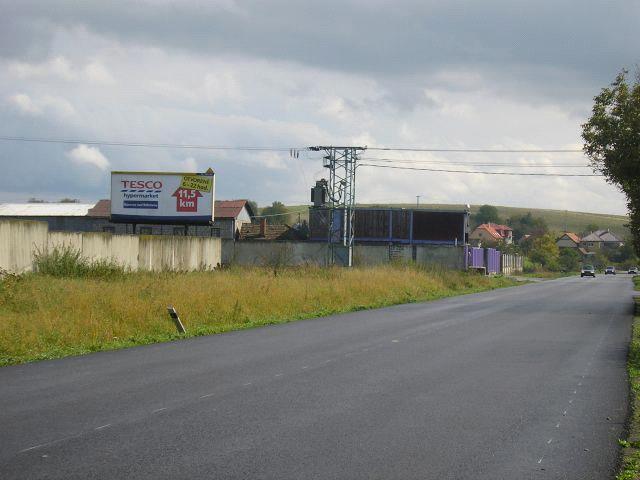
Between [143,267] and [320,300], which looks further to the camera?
[143,267]

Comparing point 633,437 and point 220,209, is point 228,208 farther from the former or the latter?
point 633,437

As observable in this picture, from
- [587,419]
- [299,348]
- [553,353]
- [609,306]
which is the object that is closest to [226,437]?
[587,419]

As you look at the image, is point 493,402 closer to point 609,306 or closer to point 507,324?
point 507,324

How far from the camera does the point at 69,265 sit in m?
30.5

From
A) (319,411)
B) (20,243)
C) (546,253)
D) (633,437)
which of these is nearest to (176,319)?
(319,411)

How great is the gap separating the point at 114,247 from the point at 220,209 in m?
48.1

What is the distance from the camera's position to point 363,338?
61.8 feet

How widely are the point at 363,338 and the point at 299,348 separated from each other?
266cm

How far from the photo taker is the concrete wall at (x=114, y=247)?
2877 centimetres

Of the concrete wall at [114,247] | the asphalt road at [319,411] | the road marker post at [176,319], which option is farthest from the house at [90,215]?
the asphalt road at [319,411]

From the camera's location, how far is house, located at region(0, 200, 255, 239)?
82.7 meters

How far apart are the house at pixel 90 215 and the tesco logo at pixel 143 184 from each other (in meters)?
24.5

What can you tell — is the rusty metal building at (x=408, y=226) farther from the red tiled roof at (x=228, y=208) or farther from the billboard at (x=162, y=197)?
the billboard at (x=162, y=197)

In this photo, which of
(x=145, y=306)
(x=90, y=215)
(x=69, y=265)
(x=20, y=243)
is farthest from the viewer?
(x=90, y=215)
